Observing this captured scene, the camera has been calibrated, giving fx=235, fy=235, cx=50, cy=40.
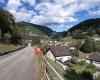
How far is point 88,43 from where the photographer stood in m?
117

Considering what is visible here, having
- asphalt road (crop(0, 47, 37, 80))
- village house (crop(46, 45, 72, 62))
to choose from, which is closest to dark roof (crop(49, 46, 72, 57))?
village house (crop(46, 45, 72, 62))

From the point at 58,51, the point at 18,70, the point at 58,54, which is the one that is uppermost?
the point at 18,70

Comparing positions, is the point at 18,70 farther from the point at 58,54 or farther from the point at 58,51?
the point at 58,51

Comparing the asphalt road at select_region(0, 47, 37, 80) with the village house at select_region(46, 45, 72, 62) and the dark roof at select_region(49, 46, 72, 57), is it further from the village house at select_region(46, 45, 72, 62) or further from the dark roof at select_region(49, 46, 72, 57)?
the dark roof at select_region(49, 46, 72, 57)

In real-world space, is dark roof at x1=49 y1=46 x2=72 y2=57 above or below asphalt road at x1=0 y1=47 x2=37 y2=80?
below

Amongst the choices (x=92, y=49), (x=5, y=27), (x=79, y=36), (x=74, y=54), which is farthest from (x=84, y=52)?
(x=79, y=36)

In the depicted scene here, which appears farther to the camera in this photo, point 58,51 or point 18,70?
point 58,51

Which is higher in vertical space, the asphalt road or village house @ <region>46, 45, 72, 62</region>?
the asphalt road

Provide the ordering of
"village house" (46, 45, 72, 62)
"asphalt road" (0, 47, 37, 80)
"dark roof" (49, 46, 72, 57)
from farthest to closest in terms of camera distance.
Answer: "dark roof" (49, 46, 72, 57) < "village house" (46, 45, 72, 62) < "asphalt road" (0, 47, 37, 80)

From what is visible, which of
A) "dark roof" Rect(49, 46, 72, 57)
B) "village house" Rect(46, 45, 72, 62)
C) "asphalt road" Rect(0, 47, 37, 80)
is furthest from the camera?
"dark roof" Rect(49, 46, 72, 57)

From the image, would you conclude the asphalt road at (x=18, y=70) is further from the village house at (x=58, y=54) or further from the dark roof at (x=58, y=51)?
the dark roof at (x=58, y=51)

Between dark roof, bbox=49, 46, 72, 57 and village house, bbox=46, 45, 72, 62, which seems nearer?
village house, bbox=46, 45, 72, 62

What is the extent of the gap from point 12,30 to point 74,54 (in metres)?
31.3

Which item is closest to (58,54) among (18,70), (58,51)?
(58,51)
